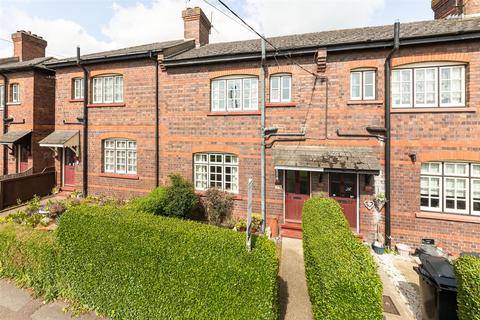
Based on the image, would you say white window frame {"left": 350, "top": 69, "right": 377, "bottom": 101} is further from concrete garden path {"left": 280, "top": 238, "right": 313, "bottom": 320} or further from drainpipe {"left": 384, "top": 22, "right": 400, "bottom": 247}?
concrete garden path {"left": 280, "top": 238, "right": 313, "bottom": 320}

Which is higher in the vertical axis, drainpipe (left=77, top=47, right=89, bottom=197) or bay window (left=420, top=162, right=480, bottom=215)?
drainpipe (left=77, top=47, right=89, bottom=197)

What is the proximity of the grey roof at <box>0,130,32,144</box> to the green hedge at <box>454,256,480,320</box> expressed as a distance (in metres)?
19.3

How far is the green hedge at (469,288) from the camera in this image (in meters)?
3.45

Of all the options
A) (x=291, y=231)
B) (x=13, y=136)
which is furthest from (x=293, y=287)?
(x=13, y=136)

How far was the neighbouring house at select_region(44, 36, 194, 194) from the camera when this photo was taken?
1178cm

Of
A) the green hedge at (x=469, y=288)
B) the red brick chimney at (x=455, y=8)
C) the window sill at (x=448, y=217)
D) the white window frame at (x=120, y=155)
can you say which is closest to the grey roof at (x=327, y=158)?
the window sill at (x=448, y=217)

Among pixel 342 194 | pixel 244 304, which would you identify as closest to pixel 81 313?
pixel 244 304

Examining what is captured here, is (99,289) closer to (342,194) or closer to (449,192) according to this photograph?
(342,194)

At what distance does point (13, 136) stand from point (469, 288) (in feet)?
66.0

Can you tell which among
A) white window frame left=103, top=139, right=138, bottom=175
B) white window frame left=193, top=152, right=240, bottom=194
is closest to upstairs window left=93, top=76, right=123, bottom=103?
white window frame left=103, top=139, right=138, bottom=175

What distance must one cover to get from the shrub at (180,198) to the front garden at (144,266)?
395 centimetres

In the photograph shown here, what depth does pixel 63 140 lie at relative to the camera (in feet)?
41.5

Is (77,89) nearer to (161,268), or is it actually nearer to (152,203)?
(152,203)

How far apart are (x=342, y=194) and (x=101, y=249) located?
809 centimetres
